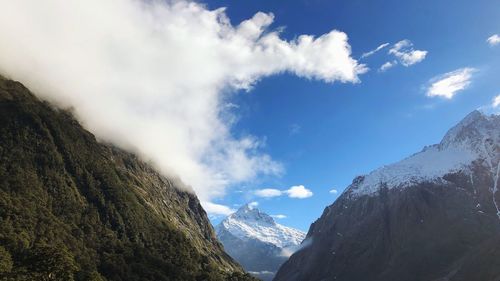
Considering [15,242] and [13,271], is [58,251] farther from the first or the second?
[15,242]

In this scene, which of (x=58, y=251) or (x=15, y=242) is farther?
(x=15, y=242)

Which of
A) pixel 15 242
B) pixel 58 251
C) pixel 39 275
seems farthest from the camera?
pixel 15 242

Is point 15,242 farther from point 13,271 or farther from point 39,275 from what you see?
point 39,275

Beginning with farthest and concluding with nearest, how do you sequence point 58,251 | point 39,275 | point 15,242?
point 15,242 → point 58,251 → point 39,275

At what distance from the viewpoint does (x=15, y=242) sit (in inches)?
7795

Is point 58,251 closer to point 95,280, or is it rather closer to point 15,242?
point 95,280

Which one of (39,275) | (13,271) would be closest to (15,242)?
(13,271)

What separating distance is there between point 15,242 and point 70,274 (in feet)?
200

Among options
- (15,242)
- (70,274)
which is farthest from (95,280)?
(15,242)

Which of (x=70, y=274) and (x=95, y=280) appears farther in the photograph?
(x=95, y=280)

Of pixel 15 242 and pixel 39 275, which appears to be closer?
pixel 39 275

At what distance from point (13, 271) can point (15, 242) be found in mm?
50313

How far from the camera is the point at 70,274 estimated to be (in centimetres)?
14862

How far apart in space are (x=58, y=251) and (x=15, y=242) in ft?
189
